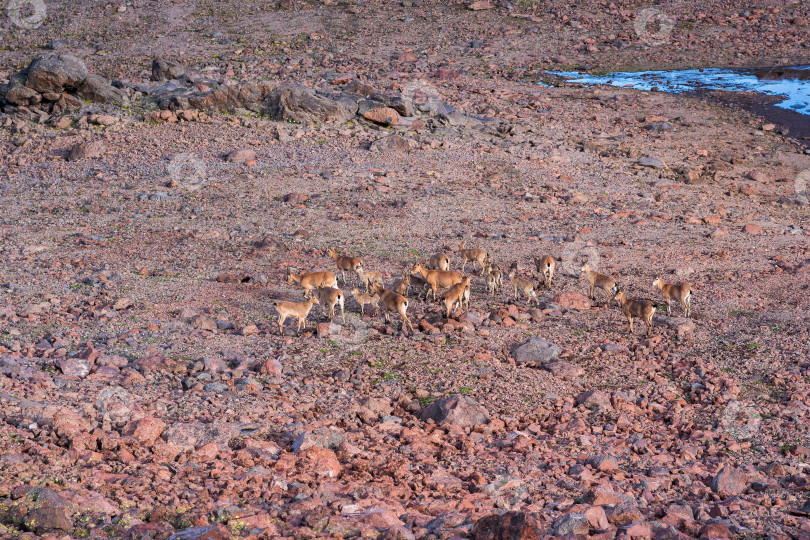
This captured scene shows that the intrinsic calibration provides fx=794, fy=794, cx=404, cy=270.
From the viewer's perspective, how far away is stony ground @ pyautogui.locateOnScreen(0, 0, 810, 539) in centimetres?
758

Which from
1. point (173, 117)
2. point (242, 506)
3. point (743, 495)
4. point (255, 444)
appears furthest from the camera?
point (173, 117)

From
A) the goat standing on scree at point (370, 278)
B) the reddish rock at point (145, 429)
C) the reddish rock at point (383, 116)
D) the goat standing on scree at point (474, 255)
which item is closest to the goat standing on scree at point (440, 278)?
the goat standing on scree at point (370, 278)

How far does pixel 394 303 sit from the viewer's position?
13.0m

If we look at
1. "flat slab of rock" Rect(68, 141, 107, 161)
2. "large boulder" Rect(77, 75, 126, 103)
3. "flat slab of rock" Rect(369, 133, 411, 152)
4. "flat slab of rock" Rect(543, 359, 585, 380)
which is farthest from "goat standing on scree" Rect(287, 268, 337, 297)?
"large boulder" Rect(77, 75, 126, 103)

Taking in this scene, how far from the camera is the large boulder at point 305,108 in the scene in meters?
27.4

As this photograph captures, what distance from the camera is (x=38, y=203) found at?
2064cm

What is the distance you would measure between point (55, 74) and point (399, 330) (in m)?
20.5

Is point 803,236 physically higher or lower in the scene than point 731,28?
lower

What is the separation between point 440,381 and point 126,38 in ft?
129

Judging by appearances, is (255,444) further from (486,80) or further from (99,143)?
(486,80)

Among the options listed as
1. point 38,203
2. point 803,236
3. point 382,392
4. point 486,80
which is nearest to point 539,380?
point 382,392

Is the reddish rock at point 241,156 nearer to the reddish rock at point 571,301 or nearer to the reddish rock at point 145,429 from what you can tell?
the reddish rock at point 571,301

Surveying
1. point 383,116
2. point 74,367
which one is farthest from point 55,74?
point 74,367

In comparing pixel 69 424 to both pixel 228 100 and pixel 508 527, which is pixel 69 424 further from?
pixel 228 100
